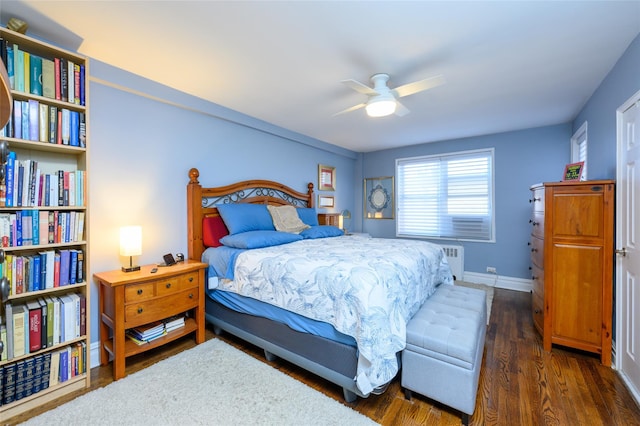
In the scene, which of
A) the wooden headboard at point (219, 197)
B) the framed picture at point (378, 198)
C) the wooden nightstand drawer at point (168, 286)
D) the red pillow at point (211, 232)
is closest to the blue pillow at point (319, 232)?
the wooden headboard at point (219, 197)

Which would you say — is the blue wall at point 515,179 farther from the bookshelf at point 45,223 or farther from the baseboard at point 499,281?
the bookshelf at point 45,223

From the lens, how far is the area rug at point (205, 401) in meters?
1.68

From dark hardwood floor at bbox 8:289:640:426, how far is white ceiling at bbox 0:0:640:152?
99.0 inches

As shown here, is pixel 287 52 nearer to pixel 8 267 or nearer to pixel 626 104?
pixel 8 267

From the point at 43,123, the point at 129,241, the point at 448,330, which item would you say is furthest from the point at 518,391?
the point at 43,123

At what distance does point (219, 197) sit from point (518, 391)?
332 cm

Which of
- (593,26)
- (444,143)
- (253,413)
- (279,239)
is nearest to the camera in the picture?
(253,413)

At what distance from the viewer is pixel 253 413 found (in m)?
1.73

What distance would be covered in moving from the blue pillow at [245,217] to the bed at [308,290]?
0.01 m

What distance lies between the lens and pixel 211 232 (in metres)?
3.06

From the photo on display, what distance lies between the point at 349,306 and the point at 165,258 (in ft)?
6.02

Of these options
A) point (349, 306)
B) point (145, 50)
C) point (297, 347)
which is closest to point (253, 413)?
point (297, 347)

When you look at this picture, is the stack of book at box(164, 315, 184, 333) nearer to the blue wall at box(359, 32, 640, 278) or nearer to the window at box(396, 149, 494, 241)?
the window at box(396, 149, 494, 241)

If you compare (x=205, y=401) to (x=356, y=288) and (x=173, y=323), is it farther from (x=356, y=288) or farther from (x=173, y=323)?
(x=356, y=288)
